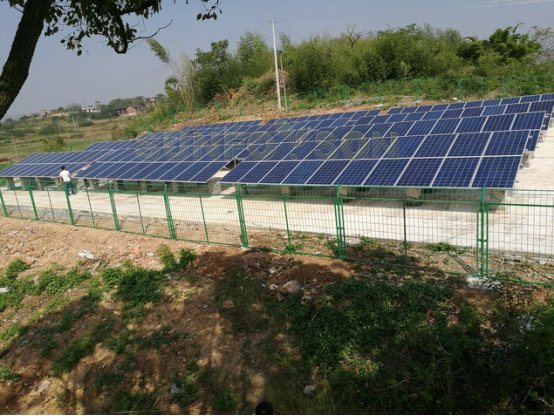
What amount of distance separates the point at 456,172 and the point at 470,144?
2.11 meters

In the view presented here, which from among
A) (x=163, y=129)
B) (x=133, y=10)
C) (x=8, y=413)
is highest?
(x=133, y=10)

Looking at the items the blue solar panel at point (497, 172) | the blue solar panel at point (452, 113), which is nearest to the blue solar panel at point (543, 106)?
the blue solar panel at point (452, 113)

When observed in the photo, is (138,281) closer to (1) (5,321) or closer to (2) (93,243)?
(1) (5,321)

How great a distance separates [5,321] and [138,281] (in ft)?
9.81

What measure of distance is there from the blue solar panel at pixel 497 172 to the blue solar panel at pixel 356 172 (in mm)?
3057

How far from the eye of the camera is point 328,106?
31.5 m

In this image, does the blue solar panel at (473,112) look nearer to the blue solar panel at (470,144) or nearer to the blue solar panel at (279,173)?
the blue solar panel at (470,144)

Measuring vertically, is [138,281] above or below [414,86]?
below

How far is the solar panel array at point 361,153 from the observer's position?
11.0 metres

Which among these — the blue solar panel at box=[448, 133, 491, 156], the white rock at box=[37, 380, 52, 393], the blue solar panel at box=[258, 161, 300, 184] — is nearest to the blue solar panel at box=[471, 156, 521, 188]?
the blue solar panel at box=[448, 133, 491, 156]

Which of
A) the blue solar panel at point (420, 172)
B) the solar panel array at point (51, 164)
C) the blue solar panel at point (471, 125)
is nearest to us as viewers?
the blue solar panel at point (420, 172)

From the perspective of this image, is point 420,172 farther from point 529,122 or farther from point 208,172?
point 208,172

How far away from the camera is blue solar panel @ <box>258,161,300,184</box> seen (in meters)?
13.1

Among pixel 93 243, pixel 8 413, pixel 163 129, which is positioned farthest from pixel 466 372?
pixel 163 129
